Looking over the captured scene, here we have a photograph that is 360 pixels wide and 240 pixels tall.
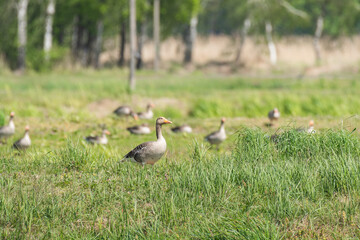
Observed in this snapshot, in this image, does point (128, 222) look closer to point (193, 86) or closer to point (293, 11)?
point (193, 86)

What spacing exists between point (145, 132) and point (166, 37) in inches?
1272

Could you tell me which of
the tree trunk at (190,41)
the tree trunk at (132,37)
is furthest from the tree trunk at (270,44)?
the tree trunk at (132,37)

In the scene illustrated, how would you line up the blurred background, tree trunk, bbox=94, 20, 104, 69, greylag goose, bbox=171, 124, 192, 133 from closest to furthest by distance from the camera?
greylag goose, bbox=171, 124, 192, 133, the blurred background, tree trunk, bbox=94, 20, 104, 69

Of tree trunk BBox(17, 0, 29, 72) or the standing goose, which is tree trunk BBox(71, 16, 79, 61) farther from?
the standing goose

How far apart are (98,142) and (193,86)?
13973 millimetres

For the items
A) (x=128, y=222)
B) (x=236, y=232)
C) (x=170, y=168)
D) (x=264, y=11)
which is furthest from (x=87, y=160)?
(x=264, y=11)

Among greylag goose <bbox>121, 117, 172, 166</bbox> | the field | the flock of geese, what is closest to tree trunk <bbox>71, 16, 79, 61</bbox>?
the flock of geese

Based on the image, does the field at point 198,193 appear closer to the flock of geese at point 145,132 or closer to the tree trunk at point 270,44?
the flock of geese at point 145,132

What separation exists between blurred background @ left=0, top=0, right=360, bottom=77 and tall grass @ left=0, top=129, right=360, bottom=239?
27.9 m

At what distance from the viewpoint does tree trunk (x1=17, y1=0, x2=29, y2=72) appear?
34366 millimetres

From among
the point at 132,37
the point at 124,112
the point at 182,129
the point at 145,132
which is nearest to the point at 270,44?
the point at 132,37

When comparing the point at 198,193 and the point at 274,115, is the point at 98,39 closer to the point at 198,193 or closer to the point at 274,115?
the point at 274,115

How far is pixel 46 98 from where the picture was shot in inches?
813

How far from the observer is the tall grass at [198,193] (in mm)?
6957
